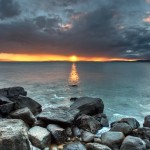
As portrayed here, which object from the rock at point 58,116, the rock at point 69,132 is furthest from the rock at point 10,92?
the rock at point 69,132

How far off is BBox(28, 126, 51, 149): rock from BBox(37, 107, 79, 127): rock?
6.71 feet

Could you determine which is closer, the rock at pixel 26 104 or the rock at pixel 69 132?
the rock at pixel 69 132

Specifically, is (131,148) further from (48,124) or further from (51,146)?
(48,124)

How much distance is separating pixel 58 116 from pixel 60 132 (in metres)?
2.42

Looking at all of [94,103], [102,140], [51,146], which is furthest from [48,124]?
[94,103]

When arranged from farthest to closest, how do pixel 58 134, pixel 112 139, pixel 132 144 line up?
pixel 58 134, pixel 112 139, pixel 132 144

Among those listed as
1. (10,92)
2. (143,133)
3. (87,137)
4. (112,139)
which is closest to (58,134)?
(87,137)

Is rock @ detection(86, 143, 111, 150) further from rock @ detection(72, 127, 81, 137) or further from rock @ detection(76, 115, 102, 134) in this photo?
rock @ detection(76, 115, 102, 134)

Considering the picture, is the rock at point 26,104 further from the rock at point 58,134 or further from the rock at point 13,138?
the rock at point 13,138

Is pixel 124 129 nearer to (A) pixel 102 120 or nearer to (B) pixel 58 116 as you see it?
(A) pixel 102 120

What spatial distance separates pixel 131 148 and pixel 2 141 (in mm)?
8229

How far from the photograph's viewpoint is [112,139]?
17047 millimetres

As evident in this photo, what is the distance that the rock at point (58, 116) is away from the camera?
19.1 metres

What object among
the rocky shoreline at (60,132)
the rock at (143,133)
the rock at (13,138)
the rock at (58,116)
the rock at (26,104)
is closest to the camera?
the rock at (13,138)
